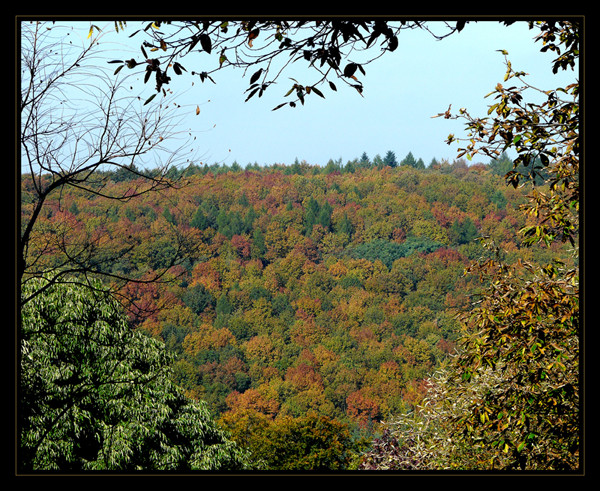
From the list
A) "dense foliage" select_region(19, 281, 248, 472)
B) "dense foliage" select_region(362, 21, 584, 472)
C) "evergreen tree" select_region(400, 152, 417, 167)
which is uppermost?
"evergreen tree" select_region(400, 152, 417, 167)

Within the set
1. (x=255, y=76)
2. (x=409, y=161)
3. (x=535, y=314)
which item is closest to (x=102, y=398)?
(x=535, y=314)

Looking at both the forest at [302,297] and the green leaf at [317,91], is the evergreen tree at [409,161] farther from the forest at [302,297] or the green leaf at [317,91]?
the green leaf at [317,91]

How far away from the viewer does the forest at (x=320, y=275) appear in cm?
3872

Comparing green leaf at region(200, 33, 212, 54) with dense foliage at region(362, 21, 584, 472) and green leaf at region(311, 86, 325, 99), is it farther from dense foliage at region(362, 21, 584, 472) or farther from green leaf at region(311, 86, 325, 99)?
dense foliage at region(362, 21, 584, 472)

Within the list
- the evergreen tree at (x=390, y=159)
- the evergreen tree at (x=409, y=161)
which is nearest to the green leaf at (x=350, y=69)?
the evergreen tree at (x=409, y=161)

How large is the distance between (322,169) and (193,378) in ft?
104

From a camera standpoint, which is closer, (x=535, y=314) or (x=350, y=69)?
(x=350, y=69)

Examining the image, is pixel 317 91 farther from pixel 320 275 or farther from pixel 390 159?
pixel 390 159

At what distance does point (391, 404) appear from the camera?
3781 centimetres

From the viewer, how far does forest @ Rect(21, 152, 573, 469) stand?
127ft

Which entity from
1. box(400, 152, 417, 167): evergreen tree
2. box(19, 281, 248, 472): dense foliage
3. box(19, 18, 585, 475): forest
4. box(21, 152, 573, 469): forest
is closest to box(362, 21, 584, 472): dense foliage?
box(19, 18, 585, 475): forest

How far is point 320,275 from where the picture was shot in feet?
165
